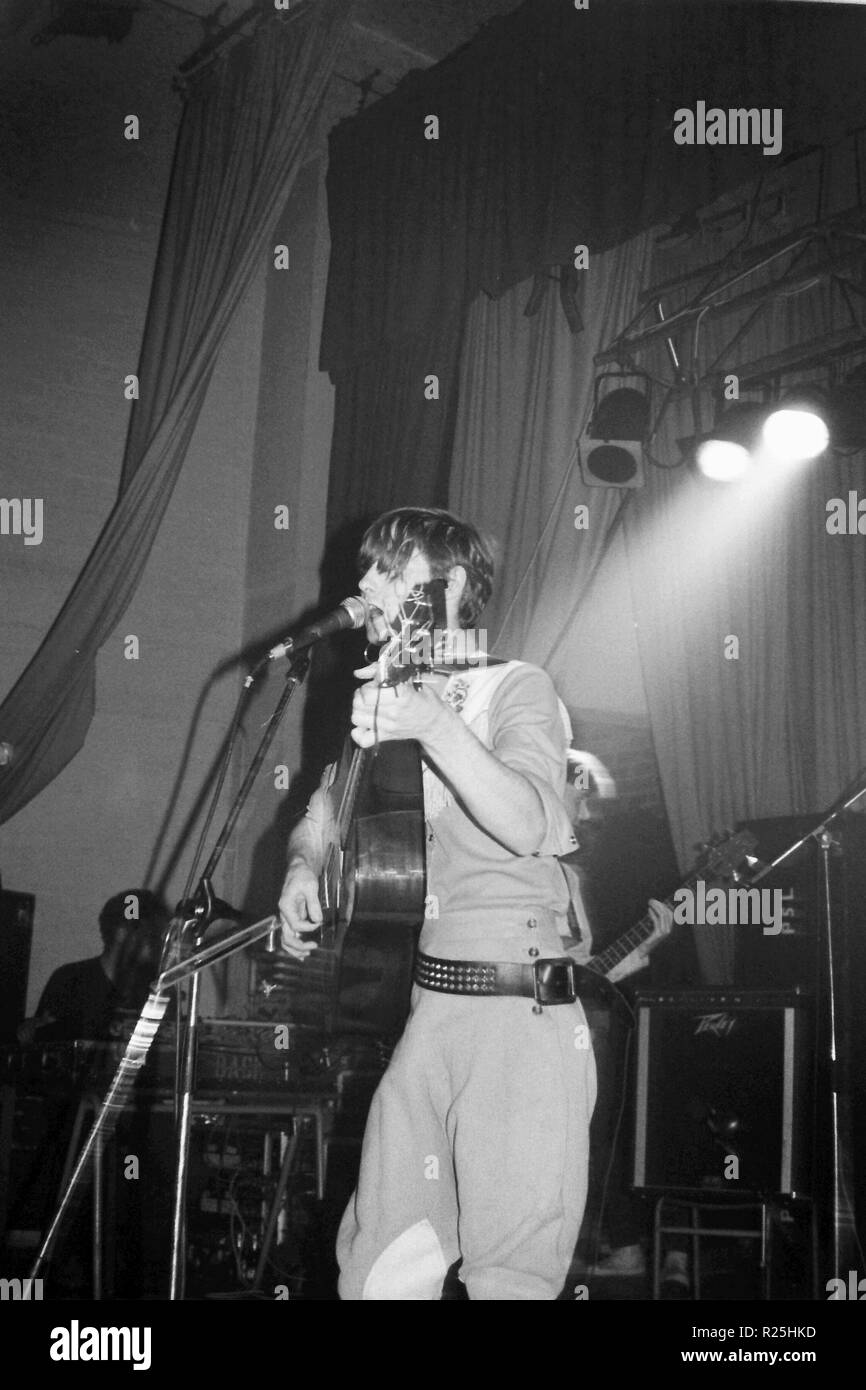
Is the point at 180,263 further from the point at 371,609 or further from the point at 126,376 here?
the point at 371,609

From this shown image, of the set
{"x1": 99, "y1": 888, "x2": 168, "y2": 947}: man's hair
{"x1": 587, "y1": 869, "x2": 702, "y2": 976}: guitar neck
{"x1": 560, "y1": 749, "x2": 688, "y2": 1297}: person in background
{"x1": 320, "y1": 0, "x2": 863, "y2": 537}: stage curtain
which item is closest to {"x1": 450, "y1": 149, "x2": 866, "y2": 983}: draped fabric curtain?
{"x1": 320, "y1": 0, "x2": 863, "y2": 537}: stage curtain

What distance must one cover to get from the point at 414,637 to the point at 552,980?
545 millimetres

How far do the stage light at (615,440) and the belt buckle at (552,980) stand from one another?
3182 millimetres

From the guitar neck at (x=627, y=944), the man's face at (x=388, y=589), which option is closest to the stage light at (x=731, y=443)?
the guitar neck at (x=627, y=944)

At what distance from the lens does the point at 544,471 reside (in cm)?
477

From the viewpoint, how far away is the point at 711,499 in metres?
5.20

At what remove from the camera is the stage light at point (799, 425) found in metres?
4.46

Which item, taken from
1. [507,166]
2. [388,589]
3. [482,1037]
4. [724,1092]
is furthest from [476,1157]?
[507,166]

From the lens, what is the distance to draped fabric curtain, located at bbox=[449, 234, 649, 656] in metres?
4.72

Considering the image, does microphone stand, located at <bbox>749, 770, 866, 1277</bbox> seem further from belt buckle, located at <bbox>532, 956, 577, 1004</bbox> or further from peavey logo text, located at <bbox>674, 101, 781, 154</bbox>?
peavey logo text, located at <bbox>674, 101, 781, 154</bbox>

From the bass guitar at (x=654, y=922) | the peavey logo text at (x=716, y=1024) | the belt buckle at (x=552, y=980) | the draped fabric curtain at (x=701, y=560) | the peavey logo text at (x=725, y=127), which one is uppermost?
the peavey logo text at (x=725, y=127)
